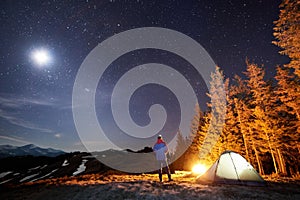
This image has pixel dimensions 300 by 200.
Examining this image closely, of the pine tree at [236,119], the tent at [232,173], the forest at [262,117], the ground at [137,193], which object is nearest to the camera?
the ground at [137,193]

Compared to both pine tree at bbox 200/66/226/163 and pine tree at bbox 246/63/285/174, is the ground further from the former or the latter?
pine tree at bbox 200/66/226/163

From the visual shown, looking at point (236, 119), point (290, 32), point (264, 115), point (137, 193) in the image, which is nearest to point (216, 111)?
point (236, 119)

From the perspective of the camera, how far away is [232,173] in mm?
10500

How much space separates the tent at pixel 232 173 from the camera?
9.98 metres

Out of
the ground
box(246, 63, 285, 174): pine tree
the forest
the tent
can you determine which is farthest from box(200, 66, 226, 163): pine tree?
the ground

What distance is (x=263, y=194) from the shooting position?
8.02 metres

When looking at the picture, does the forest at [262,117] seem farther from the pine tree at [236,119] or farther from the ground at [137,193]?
the ground at [137,193]

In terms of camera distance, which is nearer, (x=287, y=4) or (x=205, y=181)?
(x=205, y=181)

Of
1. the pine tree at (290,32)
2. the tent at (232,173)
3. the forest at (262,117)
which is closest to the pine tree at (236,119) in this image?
the forest at (262,117)

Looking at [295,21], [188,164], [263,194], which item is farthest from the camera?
[188,164]

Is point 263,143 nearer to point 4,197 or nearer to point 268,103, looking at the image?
point 268,103

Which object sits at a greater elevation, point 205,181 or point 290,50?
point 290,50

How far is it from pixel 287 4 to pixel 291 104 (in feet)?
38.7

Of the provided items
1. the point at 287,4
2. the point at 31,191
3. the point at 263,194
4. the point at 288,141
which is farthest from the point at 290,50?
the point at 31,191
